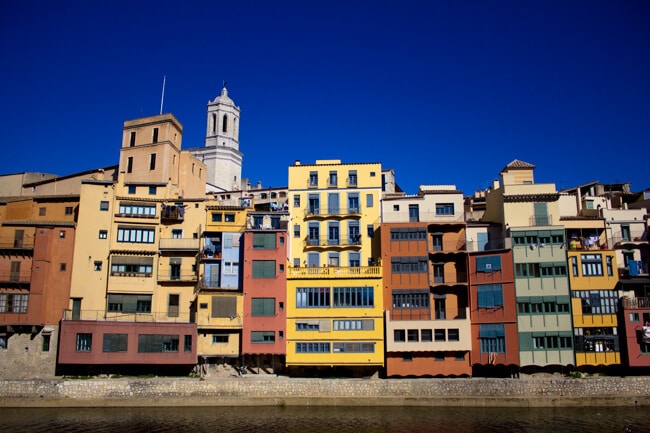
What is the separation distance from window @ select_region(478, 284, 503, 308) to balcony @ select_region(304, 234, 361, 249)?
41.4ft

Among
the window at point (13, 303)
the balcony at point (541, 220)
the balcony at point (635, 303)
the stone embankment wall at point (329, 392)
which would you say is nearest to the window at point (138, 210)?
the window at point (13, 303)

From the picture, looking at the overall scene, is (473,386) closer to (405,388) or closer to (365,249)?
(405,388)

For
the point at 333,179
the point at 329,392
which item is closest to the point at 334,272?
the point at 333,179

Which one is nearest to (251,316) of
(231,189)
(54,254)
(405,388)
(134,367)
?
(134,367)

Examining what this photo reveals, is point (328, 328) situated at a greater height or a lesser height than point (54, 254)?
lesser

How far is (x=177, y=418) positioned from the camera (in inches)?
1848

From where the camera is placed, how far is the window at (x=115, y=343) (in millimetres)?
54281

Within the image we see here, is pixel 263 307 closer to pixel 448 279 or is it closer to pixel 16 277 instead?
pixel 448 279

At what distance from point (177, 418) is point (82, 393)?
983cm

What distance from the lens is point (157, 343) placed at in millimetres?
54844

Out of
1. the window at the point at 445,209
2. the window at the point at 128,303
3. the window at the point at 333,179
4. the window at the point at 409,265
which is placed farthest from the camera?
the window at the point at 333,179

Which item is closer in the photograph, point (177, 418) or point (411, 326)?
point (177, 418)

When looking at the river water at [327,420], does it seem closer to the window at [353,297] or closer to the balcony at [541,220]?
the window at [353,297]

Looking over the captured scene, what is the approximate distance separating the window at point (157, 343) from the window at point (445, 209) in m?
27.9
